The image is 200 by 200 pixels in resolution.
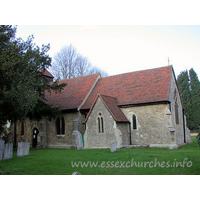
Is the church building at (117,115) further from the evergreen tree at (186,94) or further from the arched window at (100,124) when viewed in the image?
the evergreen tree at (186,94)

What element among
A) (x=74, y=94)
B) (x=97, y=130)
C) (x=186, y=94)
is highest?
(x=186, y=94)

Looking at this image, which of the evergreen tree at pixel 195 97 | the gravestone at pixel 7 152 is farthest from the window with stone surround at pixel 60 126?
the evergreen tree at pixel 195 97

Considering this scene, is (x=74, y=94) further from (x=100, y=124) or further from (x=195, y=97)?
(x=195, y=97)

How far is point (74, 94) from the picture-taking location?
26422mm

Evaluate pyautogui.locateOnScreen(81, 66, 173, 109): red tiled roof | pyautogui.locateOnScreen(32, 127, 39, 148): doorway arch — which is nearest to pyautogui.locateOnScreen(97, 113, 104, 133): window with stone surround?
pyautogui.locateOnScreen(81, 66, 173, 109): red tiled roof

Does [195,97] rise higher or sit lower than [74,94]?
higher

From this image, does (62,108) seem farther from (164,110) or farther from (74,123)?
(164,110)

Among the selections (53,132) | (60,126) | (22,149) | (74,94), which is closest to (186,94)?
(74,94)

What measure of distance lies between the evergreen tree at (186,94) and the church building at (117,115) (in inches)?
1131

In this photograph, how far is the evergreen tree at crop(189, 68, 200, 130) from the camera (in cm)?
5100

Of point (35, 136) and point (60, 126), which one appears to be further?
point (35, 136)

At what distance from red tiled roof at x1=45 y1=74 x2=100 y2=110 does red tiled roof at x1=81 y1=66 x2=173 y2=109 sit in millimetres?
839

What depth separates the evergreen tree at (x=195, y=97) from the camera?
5100 cm

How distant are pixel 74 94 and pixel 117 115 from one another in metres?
8.09
